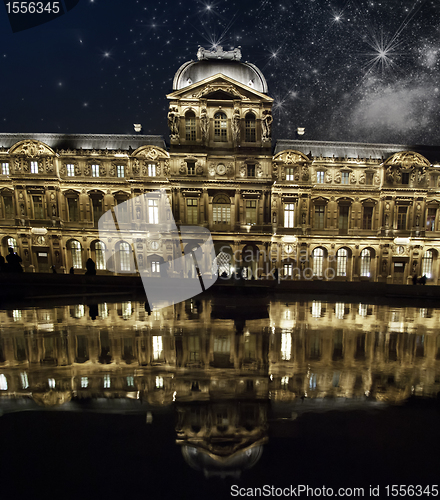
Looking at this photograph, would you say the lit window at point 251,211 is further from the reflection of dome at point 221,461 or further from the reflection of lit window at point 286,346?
the reflection of dome at point 221,461

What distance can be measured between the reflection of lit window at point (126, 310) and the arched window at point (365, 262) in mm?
25246

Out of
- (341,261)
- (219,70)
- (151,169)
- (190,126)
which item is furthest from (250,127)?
(341,261)

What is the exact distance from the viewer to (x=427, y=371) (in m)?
7.88

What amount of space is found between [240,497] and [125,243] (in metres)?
26.6

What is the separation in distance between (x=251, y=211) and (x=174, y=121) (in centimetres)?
1168

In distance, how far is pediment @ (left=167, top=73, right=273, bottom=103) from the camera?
2469 cm

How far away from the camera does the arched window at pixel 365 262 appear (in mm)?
28641

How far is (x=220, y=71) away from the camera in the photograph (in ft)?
85.1

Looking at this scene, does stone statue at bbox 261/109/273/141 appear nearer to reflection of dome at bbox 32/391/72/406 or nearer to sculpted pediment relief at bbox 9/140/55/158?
sculpted pediment relief at bbox 9/140/55/158

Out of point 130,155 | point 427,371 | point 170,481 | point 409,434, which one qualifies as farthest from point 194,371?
point 130,155

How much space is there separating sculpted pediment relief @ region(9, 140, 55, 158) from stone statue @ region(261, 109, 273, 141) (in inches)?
849

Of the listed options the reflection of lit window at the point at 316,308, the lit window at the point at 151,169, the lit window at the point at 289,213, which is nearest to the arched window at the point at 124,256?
the lit window at the point at 151,169

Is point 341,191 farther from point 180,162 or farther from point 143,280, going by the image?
point 143,280

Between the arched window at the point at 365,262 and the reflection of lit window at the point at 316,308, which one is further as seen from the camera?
the arched window at the point at 365,262
